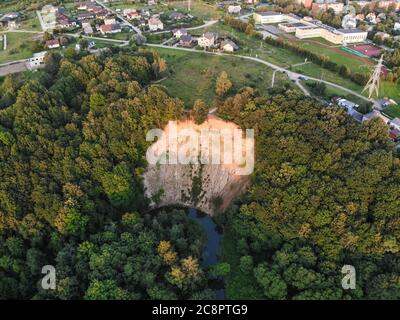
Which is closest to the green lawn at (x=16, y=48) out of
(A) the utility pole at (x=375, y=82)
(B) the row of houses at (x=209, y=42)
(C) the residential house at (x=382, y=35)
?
(B) the row of houses at (x=209, y=42)

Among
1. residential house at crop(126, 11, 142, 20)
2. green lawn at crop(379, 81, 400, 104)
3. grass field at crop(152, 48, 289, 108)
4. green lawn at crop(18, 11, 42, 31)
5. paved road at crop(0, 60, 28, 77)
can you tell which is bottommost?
green lawn at crop(379, 81, 400, 104)

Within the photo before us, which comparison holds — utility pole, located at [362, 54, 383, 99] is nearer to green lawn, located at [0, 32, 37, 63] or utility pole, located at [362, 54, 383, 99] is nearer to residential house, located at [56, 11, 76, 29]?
green lawn, located at [0, 32, 37, 63]

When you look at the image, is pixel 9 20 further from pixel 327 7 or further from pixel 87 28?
pixel 327 7

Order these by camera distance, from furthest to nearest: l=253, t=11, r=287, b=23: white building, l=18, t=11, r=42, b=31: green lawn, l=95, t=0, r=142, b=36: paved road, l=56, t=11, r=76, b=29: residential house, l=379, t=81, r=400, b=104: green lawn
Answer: l=253, t=11, r=287, b=23: white building < l=56, t=11, r=76, b=29: residential house < l=95, t=0, r=142, b=36: paved road < l=18, t=11, r=42, b=31: green lawn < l=379, t=81, r=400, b=104: green lawn

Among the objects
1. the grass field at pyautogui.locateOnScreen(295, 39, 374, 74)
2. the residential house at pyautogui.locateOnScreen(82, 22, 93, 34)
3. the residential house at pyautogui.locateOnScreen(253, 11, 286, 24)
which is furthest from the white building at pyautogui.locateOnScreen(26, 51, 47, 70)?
the residential house at pyautogui.locateOnScreen(253, 11, 286, 24)

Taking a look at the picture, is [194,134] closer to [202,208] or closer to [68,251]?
[202,208]

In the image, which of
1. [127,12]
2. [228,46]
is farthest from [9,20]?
[228,46]
